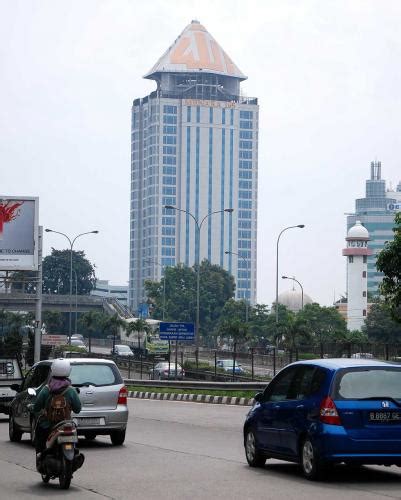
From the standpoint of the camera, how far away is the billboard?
59031 mm

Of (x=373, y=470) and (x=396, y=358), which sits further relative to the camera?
(x=396, y=358)

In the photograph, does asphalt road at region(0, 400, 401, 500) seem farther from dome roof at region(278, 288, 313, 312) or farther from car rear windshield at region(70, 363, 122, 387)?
dome roof at region(278, 288, 313, 312)

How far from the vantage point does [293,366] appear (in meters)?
15.9

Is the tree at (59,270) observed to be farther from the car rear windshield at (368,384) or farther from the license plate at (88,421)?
the car rear windshield at (368,384)

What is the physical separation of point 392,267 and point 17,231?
29.2 metres

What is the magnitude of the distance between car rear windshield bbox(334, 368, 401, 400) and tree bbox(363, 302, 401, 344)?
11138 cm

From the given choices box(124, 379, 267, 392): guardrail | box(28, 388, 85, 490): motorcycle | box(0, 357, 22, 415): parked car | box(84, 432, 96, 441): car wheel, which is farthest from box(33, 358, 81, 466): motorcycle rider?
box(124, 379, 267, 392): guardrail

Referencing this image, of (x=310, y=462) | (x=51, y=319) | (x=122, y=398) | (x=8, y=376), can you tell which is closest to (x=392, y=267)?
(x=8, y=376)

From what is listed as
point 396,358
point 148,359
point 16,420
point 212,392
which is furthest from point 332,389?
point 148,359

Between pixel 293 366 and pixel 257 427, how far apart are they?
1.15 metres

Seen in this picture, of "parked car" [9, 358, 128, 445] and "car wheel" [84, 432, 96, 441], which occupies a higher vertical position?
"parked car" [9, 358, 128, 445]

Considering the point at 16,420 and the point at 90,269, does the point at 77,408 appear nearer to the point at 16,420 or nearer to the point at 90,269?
the point at 16,420

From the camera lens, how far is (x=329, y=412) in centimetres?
1446

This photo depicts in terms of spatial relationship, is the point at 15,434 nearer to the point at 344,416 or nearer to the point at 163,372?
the point at 344,416
